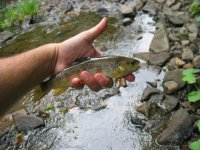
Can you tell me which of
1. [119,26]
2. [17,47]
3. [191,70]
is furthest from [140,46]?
[17,47]

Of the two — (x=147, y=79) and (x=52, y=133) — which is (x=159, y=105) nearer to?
(x=147, y=79)

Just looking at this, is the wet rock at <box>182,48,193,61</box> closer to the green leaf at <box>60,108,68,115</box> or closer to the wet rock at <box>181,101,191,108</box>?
the wet rock at <box>181,101,191,108</box>

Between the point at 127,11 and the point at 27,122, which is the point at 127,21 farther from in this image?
the point at 27,122

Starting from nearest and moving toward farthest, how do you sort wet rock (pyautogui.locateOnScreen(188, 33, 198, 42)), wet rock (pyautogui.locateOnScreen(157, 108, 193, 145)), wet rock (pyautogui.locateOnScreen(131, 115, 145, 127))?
wet rock (pyautogui.locateOnScreen(157, 108, 193, 145)) < wet rock (pyautogui.locateOnScreen(131, 115, 145, 127)) < wet rock (pyautogui.locateOnScreen(188, 33, 198, 42))

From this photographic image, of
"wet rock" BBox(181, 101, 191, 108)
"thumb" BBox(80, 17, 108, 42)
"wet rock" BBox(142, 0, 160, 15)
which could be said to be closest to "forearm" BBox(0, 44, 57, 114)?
"thumb" BBox(80, 17, 108, 42)

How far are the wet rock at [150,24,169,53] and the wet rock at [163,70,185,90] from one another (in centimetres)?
113

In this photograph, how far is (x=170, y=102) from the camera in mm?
6273

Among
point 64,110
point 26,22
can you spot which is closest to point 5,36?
point 26,22

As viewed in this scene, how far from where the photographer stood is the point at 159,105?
6.30 metres

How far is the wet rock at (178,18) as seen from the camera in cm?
890

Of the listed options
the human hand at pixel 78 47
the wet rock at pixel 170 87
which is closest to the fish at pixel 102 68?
the human hand at pixel 78 47

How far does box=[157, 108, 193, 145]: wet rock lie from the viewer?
545 centimetres

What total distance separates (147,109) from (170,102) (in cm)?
44

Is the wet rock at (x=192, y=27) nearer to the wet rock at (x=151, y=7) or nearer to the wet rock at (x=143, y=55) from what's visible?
the wet rock at (x=143, y=55)
